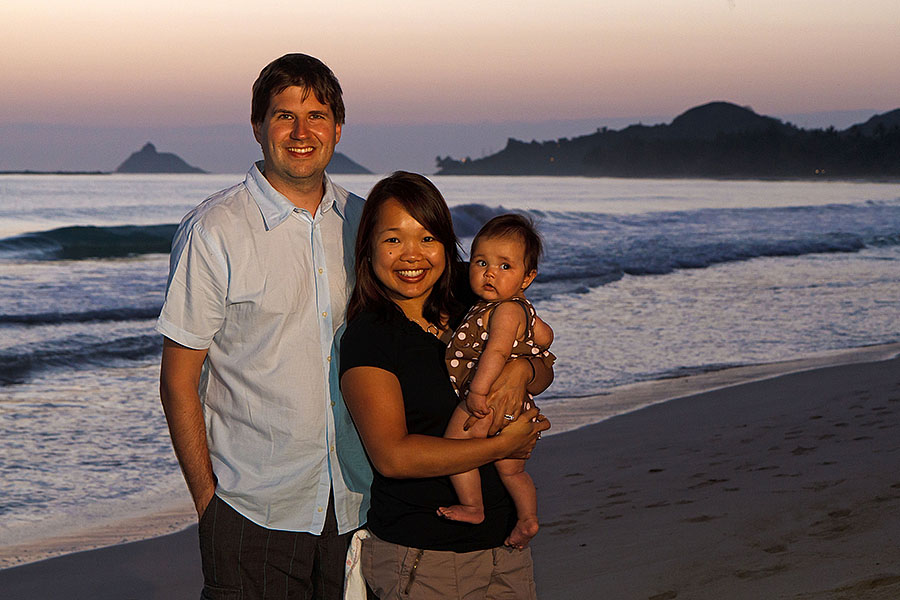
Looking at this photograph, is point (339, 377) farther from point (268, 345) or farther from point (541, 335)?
point (541, 335)

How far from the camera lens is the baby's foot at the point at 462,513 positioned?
231cm

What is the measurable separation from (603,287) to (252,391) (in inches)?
557

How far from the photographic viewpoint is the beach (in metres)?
3.76

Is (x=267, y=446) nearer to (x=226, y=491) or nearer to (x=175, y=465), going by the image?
(x=226, y=491)

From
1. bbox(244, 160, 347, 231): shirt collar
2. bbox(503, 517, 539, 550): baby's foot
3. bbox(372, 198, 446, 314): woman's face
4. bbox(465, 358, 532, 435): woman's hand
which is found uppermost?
bbox(244, 160, 347, 231): shirt collar

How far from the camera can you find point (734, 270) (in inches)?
739

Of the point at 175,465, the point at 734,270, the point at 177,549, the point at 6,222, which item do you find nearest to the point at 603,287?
the point at 734,270

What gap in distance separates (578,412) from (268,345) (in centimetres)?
558

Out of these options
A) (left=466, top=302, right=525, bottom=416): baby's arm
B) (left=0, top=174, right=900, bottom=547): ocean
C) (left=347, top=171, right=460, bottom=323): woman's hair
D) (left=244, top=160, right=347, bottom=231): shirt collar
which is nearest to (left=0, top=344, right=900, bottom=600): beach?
(left=0, top=174, right=900, bottom=547): ocean

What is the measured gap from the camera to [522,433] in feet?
7.91

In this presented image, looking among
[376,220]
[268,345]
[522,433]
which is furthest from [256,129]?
[522,433]

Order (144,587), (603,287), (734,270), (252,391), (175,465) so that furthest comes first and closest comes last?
(734,270)
(603,287)
(175,465)
(144,587)
(252,391)

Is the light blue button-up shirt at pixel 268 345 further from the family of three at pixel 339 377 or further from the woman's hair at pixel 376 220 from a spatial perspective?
the woman's hair at pixel 376 220

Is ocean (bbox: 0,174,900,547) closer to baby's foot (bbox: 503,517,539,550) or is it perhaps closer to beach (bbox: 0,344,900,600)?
beach (bbox: 0,344,900,600)
